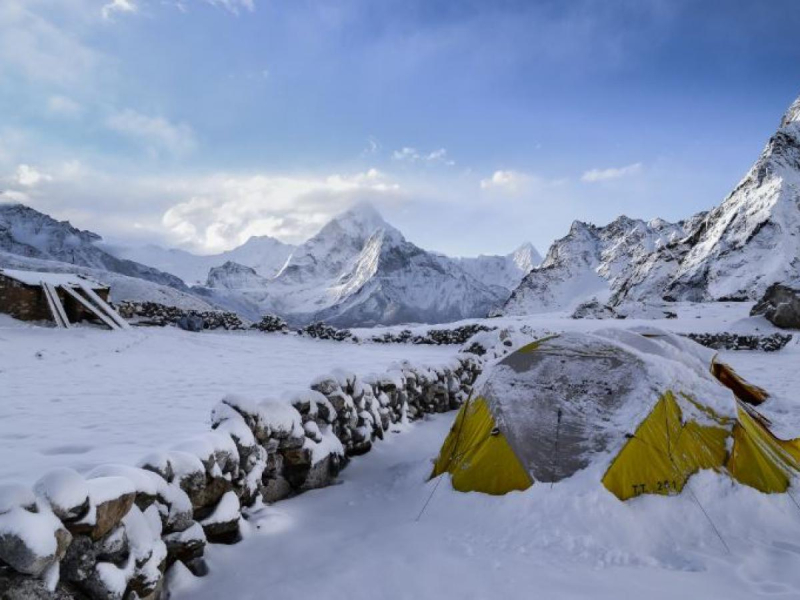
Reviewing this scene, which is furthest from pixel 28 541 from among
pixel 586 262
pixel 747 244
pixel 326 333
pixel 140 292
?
pixel 586 262

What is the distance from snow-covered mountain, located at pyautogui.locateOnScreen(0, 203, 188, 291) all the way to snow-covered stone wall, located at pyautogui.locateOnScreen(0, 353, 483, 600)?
136 metres

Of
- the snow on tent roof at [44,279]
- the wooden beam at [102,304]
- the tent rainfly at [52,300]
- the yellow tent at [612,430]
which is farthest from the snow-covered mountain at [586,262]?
the yellow tent at [612,430]

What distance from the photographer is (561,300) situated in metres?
140

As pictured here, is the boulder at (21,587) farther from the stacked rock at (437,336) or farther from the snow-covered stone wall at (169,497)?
the stacked rock at (437,336)

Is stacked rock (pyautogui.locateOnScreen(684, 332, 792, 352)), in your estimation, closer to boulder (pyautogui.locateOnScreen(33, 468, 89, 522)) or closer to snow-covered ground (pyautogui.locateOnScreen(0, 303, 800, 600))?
snow-covered ground (pyautogui.locateOnScreen(0, 303, 800, 600))

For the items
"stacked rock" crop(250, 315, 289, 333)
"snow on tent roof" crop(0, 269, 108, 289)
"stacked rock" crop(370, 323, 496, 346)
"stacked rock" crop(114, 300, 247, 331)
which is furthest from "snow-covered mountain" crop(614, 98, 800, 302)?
"snow on tent roof" crop(0, 269, 108, 289)

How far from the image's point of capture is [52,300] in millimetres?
19359

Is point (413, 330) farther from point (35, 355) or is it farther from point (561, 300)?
point (561, 300)

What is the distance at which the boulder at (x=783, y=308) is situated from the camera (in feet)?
79.5

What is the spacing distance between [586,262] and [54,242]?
15752 cm

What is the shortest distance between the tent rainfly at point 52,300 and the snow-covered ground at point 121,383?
68 cm

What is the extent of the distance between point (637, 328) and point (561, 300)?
5334 inches

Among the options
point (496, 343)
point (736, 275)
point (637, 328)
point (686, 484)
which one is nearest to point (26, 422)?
point (686, 484)

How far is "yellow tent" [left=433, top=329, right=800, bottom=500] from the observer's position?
5.64 meters
